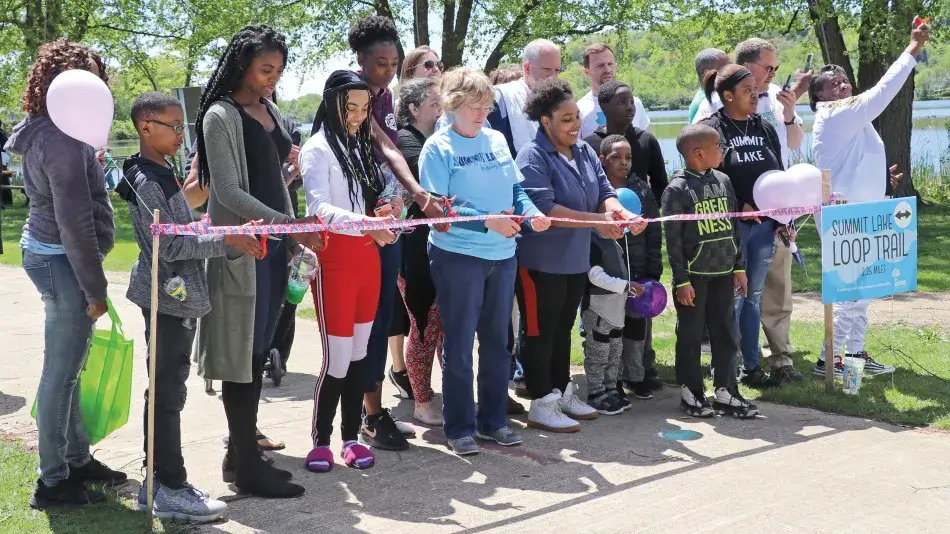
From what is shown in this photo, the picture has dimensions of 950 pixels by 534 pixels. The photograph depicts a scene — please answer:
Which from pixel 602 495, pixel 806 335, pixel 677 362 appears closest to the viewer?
pixel 602 495

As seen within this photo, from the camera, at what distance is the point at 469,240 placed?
17.2ft

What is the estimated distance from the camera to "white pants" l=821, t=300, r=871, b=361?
6.86 metres

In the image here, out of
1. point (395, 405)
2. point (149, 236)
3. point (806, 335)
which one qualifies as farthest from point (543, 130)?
point (806, 335)

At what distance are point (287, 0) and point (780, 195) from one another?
69.6 feet

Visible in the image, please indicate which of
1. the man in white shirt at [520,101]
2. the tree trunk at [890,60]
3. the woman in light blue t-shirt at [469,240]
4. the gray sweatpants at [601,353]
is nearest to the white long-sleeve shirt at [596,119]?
the man in white shirt at [520,101]

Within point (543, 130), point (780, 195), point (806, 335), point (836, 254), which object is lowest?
point (806, 335)

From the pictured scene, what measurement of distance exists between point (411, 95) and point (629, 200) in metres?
1.48

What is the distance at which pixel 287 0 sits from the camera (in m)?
25.4

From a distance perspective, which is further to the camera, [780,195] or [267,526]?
[780,195]

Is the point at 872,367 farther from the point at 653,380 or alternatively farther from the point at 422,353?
the point at 422,353

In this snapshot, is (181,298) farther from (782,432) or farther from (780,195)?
(780,195)

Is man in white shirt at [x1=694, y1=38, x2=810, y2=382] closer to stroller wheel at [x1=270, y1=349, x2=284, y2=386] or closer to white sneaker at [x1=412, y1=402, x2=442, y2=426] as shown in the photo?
white sneaker at [x1=412, y1=402, x2=442, y2=426]

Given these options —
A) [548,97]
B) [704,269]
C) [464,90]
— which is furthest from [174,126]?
[704,269]

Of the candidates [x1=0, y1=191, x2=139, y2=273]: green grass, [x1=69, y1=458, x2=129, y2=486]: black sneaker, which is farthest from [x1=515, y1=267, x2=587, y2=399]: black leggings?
[x1=0, y1=191, x2=139, y2=273]: green grass
